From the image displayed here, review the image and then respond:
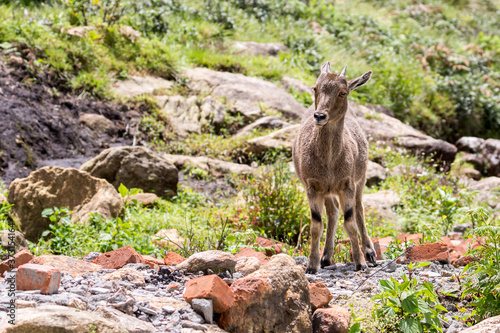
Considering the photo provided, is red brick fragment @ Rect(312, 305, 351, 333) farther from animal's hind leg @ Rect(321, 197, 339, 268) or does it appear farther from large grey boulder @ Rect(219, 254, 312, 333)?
animal's hind leg @ Rect(321, 197, 339, 268)

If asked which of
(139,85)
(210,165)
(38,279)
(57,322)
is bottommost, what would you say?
(210,165)

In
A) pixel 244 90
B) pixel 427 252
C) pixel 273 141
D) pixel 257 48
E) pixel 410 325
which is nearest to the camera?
pixel 410 325

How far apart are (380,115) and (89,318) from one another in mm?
13105

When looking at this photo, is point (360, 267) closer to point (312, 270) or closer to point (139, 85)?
point (312, 270)

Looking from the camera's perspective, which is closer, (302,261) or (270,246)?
(302,261)

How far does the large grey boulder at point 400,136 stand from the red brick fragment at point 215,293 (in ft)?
33.2

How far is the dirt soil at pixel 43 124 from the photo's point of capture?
9703mm

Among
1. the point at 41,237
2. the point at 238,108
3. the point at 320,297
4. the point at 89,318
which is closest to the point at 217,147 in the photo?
the point at 238,108

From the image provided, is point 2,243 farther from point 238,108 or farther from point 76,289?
point 238,108

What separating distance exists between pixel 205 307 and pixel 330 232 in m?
2.58

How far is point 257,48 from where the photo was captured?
1725 cm

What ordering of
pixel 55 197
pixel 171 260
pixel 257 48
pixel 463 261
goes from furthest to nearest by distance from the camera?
pixel 257 48 < pixel 55 197 < pixel 463 261 < pixel 171 260

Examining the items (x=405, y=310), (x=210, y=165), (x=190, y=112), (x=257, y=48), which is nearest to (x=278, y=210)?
(x=210, y=165)

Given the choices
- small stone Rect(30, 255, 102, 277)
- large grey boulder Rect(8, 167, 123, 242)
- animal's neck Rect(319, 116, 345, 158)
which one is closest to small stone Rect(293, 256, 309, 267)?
animal's neck Rect(319, 116, 345, 158)
